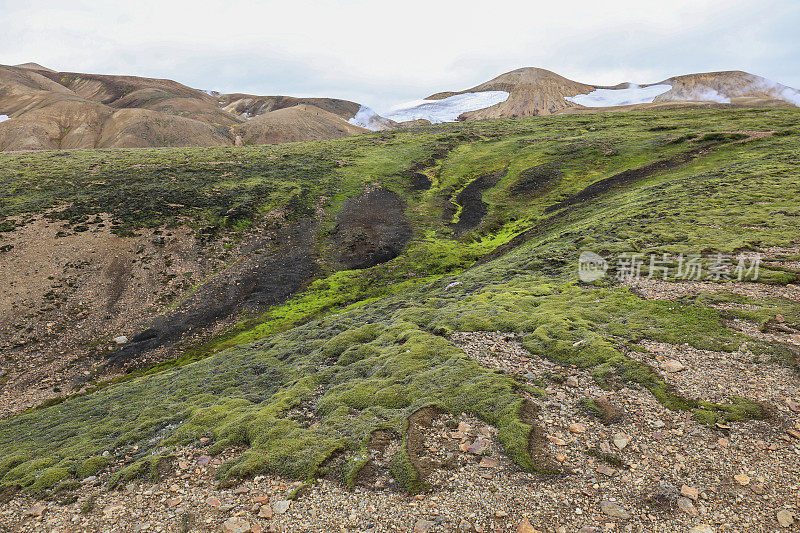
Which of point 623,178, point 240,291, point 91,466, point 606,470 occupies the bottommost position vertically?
point 240,291

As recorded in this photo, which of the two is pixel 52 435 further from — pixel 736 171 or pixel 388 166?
pixel 388 166

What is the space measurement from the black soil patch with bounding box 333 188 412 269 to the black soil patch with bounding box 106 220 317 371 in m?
5.47

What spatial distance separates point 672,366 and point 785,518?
7.03 meters

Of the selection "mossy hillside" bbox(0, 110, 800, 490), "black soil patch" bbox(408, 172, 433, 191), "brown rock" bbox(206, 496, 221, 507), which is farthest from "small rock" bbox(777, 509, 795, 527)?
"black soil patch" bbox(408, 172, 433, 191)

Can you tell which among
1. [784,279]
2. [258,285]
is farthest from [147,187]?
[784,279]

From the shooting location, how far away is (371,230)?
197 feet

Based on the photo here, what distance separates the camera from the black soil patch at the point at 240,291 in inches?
1374

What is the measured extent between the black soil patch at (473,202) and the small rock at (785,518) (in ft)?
168

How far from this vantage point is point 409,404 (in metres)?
15.0

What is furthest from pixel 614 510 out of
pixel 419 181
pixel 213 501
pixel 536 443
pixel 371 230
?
pixel 419 181

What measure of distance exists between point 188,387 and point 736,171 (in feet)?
207

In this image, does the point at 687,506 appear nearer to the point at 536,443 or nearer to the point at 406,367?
the point at 536,443

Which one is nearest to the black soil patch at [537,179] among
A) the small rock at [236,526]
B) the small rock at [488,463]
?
the small rock at [488,463]

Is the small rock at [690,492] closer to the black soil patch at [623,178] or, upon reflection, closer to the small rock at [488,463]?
the small rock at [488,463]
